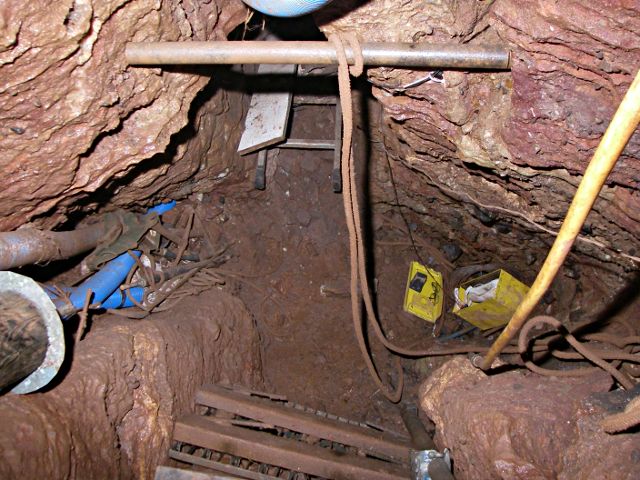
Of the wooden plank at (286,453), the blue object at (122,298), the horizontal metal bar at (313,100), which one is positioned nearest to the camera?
the wooden plank at (286,453)

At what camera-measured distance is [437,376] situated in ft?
9.46

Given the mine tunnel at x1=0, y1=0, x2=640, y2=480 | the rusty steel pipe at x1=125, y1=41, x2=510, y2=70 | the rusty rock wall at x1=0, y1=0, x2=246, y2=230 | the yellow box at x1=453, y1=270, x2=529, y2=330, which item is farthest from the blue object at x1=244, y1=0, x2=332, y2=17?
the yellow box at x1=453, y1=270, x2=529, y2=330

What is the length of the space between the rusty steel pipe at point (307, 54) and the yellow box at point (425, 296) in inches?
103

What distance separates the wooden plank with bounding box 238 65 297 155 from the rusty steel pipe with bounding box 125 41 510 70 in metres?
1.60

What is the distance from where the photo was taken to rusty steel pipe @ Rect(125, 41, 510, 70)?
1.75 meters

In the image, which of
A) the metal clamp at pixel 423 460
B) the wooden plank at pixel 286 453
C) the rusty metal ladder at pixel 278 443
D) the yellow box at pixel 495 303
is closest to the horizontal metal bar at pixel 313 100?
the yellow box at pixel 495 303

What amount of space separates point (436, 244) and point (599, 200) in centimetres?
223

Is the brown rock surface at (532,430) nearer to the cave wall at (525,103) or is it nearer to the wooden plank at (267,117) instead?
the cave wall at (525,103)

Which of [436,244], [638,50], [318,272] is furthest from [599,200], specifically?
[318,272]

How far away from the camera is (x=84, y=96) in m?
1.90

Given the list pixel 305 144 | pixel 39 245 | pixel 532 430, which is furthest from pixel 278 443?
pixel 305 144

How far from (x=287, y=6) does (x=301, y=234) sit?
2.74 metres

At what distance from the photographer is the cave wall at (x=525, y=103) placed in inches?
69.8

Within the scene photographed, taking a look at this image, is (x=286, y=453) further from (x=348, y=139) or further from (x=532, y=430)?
(x=348, y=139)
